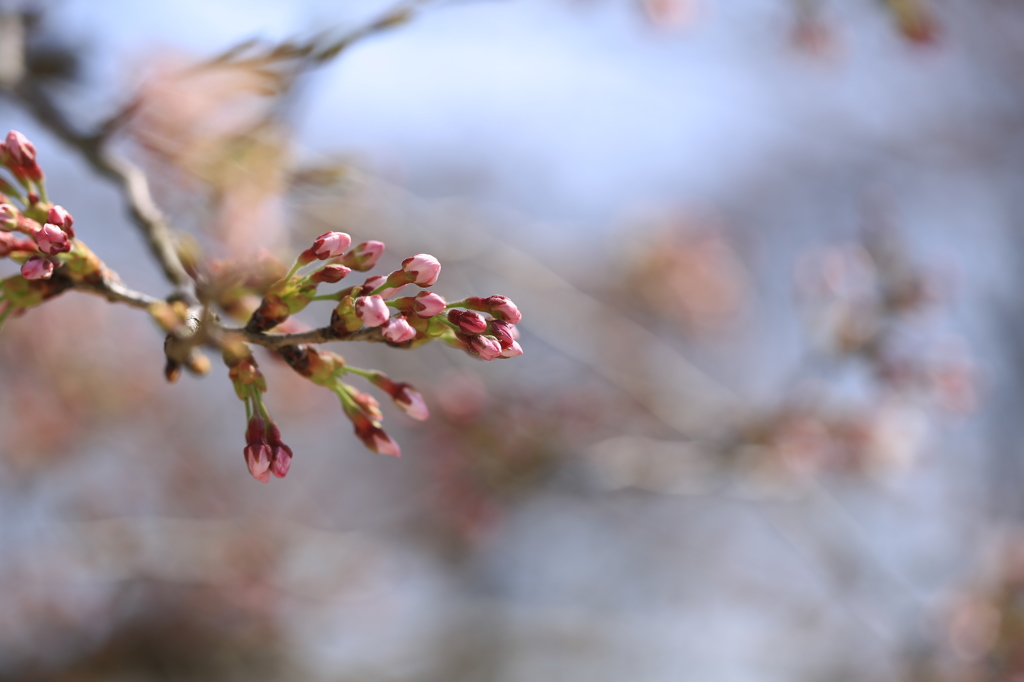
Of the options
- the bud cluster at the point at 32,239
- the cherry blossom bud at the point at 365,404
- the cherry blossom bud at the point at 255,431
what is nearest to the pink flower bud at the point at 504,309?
the cherry blossom bud at the point at 365,404

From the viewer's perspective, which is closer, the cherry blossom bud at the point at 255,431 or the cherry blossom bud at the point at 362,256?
the cherry blossom bud at the point at 255,431

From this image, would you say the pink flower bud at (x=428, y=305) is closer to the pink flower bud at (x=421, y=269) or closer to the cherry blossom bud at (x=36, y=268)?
the pink flower bud at (x=421, y=269)

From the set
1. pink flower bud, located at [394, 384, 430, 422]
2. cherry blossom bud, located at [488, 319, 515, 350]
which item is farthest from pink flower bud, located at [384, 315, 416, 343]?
pink flower bud, located at [394, 384, 430, 422]

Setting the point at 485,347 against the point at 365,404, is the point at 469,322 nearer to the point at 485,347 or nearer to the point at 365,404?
the point at 485,347

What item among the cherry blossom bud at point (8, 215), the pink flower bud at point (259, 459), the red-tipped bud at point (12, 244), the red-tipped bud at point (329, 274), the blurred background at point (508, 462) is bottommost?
the blurred background at point (508, 462)

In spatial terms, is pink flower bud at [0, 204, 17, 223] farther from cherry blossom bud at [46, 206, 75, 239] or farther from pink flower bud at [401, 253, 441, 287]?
pink flower bud at [401, 253, 441, 287]

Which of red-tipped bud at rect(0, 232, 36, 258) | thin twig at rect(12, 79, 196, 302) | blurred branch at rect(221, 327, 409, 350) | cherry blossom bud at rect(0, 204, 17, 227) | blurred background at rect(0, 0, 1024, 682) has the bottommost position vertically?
blurred background at rect(0, 0, 1024, 682)
